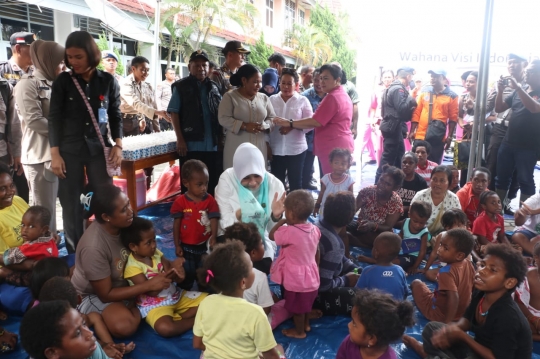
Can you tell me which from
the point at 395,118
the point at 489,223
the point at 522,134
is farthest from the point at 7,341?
the point at 395,118

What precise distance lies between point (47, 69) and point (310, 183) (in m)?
3.67

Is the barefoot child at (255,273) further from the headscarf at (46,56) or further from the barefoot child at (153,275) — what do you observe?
the headscarf at (46,56)

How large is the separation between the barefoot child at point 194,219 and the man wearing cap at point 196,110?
126cm

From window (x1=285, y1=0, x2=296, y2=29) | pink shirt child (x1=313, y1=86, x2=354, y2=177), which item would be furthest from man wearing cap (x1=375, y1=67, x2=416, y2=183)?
window (x1=285, y1=0, x2=296, y2=29)

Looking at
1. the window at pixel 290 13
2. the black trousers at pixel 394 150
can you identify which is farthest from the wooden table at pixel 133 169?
the window at pixel 290 13

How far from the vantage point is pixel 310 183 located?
6.07 meters

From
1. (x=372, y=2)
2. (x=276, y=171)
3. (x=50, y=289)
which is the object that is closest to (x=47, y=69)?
(x=50, y=289)

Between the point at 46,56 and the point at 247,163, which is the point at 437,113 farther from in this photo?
the point at 46,56

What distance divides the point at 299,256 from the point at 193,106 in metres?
2.34

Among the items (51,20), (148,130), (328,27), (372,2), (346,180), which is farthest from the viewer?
(328,27)

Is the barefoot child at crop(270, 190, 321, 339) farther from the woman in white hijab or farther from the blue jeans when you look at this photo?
the blue jeans

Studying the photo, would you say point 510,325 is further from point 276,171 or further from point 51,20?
point 51,20

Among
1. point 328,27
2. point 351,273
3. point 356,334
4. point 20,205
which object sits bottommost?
point 351,273

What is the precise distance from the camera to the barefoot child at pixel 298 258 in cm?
250
